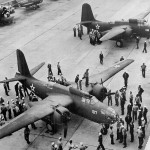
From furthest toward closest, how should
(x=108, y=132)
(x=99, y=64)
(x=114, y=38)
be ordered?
1. (x=114, y=38)
2. (x=99, y=64)
3. (x=108, y=132)

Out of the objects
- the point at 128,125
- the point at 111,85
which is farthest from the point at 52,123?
the point at 111,85

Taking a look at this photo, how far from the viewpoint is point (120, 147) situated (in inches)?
803

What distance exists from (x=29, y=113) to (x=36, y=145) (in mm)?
2135

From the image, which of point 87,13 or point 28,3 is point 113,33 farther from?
point 28,3

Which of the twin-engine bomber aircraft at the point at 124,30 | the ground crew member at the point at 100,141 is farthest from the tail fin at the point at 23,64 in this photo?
the twin-engine bomber aircraft at the point at 124,30

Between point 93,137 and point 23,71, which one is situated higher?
point 23,71

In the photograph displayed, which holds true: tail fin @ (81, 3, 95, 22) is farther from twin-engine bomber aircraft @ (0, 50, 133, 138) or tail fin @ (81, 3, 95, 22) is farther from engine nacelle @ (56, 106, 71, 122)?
engine nacelle @ (56, 106, 71, 122)

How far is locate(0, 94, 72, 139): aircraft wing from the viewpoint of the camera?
1988 centimetres

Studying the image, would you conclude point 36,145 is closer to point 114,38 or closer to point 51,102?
point 51,102

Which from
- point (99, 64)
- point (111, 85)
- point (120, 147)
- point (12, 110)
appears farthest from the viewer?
point (99, 64)

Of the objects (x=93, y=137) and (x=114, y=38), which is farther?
(x=114, y=38)

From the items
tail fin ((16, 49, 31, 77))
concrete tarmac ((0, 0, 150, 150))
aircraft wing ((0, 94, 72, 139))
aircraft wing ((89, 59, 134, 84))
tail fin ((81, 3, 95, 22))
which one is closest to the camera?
aircraft wing ((0, 94, 72, 139))

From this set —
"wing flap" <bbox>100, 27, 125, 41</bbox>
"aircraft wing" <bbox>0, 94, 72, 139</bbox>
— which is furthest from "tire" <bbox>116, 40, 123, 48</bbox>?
"aircraft wing" <bbox>0, 94, 72, 139</bbox>

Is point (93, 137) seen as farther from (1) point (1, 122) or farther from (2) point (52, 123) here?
(1) point (1, 122)
